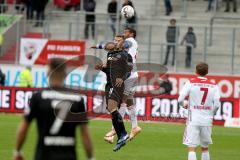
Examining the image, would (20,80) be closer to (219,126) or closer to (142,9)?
(142,9)

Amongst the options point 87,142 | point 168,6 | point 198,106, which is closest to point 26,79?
point 168,6

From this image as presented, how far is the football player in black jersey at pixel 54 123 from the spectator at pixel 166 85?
1928 cm

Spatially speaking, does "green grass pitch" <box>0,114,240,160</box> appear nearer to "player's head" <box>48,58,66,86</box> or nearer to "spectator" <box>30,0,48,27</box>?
"player's head" <box>48,58,66,86</box>

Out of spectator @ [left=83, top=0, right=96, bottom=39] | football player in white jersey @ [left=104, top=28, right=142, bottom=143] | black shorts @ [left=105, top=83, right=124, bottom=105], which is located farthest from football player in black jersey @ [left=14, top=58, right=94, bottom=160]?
spectator @ [left=83, top=0, right=96, bottom=39]

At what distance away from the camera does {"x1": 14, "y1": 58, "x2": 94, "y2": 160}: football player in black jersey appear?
9.57m

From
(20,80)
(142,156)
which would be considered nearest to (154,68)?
(20,80)

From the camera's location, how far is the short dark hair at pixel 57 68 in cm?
958

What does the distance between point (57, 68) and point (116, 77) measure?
819 centimetres

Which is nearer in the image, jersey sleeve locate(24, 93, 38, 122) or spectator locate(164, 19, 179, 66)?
jersey sleeve locate(24, 93, 38, 122)

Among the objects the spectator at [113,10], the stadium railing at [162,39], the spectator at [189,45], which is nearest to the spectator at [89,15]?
the stadium railing at [162,39]

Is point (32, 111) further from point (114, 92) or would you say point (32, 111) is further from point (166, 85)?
point (166, 85)

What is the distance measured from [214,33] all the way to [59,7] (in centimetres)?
747

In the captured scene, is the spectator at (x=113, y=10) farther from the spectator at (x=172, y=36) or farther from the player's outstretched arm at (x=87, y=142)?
the player's outstretched arm at (x=87, y=142)

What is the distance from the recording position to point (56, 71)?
9.59 metres
